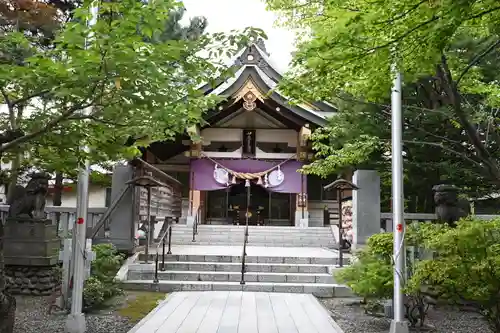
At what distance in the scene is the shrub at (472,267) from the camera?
5113 millimetres

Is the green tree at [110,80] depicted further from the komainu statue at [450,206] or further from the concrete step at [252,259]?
the concrete step at [252,259]

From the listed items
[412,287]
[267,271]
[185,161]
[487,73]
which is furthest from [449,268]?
[185,161]

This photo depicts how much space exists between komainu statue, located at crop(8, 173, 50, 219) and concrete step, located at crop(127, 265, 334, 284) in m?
2.42

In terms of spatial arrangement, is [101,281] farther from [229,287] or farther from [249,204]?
[249,204]

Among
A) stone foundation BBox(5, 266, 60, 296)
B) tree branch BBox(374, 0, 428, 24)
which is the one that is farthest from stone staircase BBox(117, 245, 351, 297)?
tree branch BBox(374, 0, 428, 24)

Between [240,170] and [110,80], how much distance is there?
55.3 ft

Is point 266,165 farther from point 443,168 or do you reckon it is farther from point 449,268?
point 449,268

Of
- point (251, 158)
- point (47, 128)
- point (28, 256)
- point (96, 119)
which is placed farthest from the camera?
point (251, 158)

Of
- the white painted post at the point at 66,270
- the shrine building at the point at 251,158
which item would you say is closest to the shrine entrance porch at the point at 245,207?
the shrine building at the point at 251,158

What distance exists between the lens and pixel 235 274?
397 inches

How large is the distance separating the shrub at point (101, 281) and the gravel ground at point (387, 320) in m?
4.00

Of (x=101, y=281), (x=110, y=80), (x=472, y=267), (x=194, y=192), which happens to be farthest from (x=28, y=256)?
(x=194, y=192)

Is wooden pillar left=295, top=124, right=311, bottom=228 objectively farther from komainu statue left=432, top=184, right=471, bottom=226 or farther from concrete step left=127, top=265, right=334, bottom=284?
komainu statue left=432, top=184, right=471, bottom=226

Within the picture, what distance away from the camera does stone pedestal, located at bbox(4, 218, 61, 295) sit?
28.4ft
